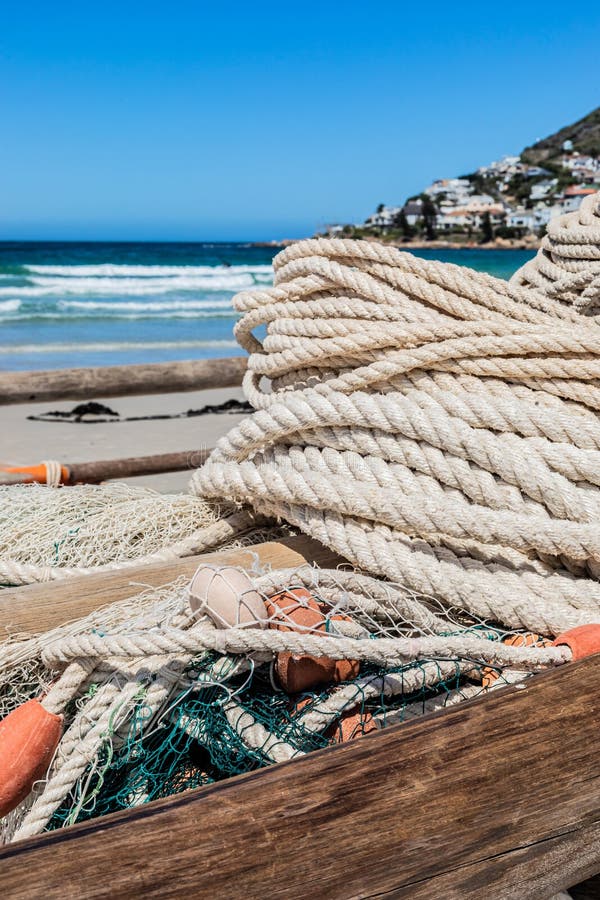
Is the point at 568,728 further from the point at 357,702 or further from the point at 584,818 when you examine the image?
the point at 357,702

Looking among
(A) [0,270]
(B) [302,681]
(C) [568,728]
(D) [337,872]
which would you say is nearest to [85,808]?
(B) [302,681]

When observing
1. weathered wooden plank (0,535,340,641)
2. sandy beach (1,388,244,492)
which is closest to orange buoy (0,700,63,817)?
weathered wooden plank (0,535,340,641)

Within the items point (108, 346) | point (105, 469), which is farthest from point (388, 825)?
point (108, 346)

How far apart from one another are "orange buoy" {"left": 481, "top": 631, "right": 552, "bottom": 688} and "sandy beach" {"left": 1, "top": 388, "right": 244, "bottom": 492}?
3.66 meters

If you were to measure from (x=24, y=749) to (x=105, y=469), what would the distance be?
2.35 metres

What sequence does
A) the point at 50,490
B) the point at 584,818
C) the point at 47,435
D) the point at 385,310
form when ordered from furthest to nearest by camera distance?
the point at 47,435 → the point at 50,490 → the point at 385,310 → the point at 584,818

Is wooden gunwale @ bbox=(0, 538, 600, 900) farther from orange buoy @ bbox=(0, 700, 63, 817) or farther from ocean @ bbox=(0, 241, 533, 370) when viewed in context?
ocean @ bbox=(0, 241, 533, 370)

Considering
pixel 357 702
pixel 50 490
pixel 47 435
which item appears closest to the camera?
pixel 357 702

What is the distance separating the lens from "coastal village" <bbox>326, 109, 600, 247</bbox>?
69.6 m

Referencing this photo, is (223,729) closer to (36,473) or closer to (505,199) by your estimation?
(36,473)

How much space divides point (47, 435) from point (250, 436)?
532 cm

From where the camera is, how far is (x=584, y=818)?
1.04 meters

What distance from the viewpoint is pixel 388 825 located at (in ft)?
3.07

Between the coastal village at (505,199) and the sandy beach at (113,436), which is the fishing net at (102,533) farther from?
the coastal village at (505,199)
